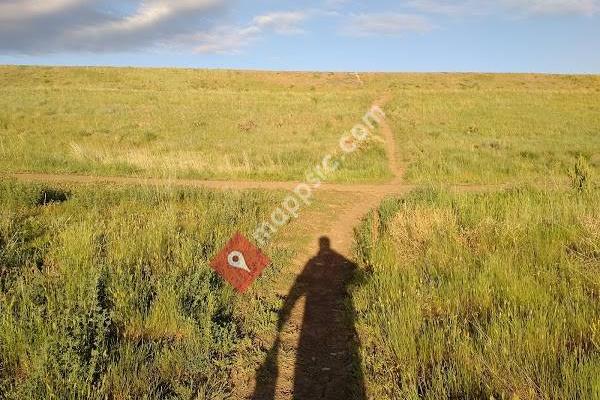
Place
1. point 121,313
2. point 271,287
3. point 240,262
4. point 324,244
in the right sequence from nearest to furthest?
point 121,313, point 271,287, point 240,262, point 324,244

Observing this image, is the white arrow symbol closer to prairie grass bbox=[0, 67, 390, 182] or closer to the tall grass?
the tall grass

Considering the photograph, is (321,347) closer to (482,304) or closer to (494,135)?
(482,304)

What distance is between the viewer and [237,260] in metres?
6.34

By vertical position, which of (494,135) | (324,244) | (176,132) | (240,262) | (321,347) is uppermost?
(494,135)

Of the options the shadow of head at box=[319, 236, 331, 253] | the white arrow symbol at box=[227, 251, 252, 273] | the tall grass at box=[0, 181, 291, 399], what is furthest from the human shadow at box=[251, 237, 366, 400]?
the shadow of head at box=[319, 236, 331, 253]

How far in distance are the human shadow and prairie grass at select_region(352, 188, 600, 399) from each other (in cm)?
17

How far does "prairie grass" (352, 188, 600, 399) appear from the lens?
3445 mm

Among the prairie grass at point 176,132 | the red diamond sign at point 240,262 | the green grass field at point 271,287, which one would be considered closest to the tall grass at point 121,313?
the green grass field at point 271,287

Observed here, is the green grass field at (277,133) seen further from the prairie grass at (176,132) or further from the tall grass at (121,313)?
the tall grass at (121,313)

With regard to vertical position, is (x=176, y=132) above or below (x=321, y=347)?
above

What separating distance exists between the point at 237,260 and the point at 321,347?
2261mm

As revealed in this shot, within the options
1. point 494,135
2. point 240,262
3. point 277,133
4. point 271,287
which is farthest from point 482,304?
point 494,135

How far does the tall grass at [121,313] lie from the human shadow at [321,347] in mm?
283

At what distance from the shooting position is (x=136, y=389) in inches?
135
